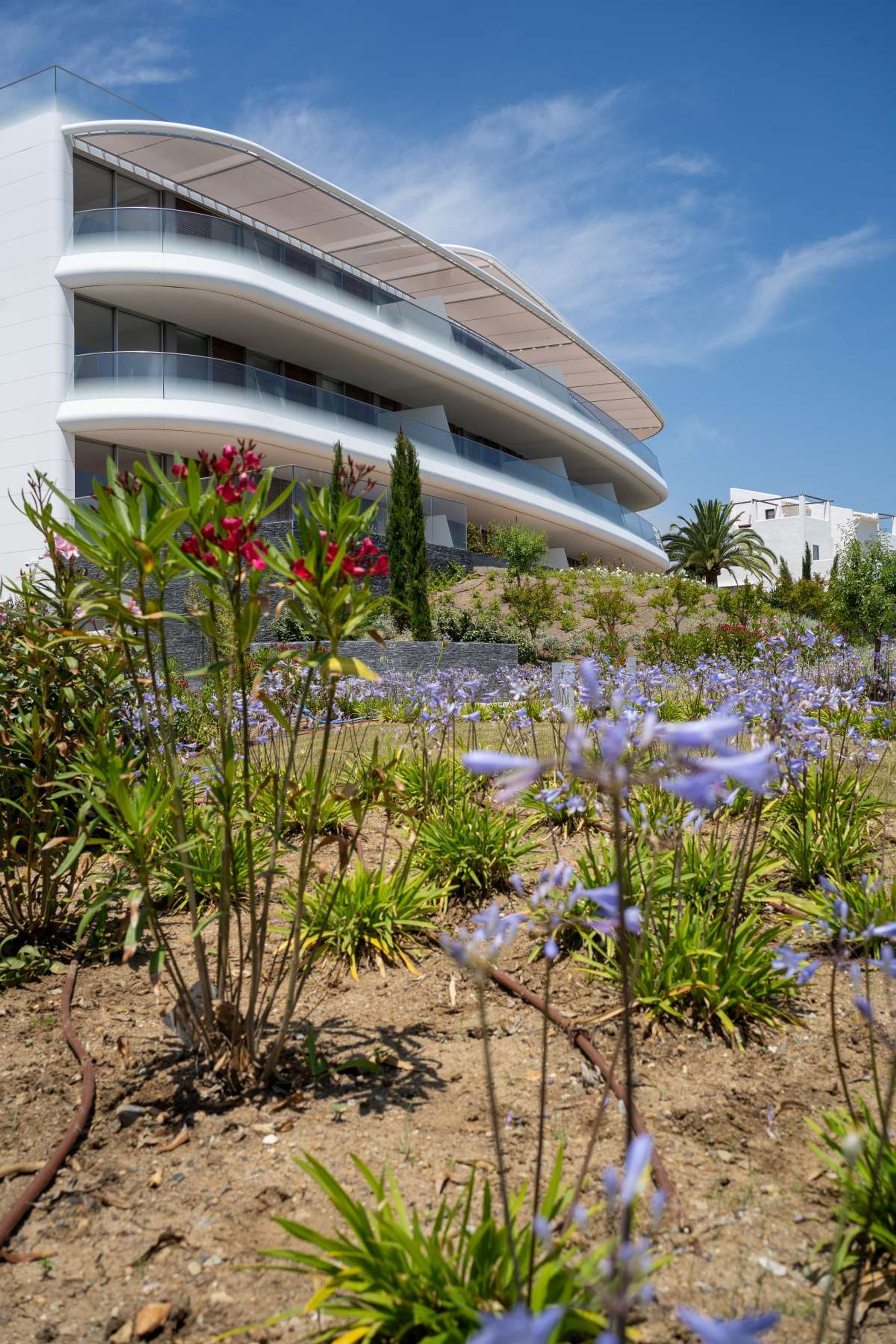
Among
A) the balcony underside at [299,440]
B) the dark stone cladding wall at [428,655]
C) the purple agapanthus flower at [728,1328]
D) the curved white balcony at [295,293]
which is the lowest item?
the purple agapanthus flower at [728,1328]

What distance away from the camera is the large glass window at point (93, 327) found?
23094mm

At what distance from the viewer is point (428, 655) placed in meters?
18.6

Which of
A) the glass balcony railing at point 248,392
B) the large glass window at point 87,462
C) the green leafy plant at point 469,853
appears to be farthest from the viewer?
the large glass window at point 87,462

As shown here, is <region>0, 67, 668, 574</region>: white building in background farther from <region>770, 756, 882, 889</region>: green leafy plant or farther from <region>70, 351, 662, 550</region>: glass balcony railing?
<region>770, 756, 882, 889</region>: green leafy plant

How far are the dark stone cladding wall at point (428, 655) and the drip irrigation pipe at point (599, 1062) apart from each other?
12567 mm

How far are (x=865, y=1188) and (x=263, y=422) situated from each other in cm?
2351

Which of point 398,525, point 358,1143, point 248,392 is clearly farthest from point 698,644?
point 358,1143

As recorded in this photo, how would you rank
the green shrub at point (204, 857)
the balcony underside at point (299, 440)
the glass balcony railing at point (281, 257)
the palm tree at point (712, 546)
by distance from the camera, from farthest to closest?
the palm tree at point (712, 546) < the glass balcony railing at point (281, 257) < the balcony underside at point (299, 440) < the green shrub at point (204, 857)

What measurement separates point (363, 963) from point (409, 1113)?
4.40ft

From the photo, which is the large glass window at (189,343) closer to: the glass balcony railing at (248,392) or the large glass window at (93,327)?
the glass balcony railing at (248,392)

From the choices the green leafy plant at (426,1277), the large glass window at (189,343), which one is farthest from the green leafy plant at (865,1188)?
the large glass window at (189,343)

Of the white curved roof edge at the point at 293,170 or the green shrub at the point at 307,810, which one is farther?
the white curved roof edge at the point at 293,170

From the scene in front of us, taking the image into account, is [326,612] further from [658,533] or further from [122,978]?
[658,533]

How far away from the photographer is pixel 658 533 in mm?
47406
